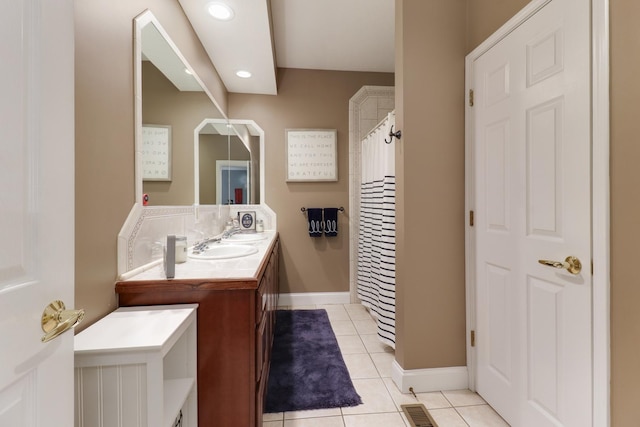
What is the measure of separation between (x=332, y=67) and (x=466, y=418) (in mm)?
3438

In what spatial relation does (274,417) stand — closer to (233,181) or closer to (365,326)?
(365,326)

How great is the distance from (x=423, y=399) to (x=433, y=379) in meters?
0.13

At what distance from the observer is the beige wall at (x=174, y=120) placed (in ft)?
4.75

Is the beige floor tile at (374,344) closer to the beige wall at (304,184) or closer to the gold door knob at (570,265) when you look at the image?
the beige wall at (304,184)

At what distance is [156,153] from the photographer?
1534 mm

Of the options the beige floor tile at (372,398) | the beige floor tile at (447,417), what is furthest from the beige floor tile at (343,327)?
the beige floor tile at (447,417)

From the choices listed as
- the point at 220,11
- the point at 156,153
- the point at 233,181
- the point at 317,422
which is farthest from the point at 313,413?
the point at 220,11

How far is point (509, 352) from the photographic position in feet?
4.86

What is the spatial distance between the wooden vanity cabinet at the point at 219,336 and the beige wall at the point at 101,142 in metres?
0.17

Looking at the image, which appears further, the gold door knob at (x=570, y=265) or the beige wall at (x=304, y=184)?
the beige wall at (x=304, y=184)
